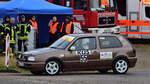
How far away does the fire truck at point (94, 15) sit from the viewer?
26625mm

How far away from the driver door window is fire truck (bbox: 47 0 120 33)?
11.0 m

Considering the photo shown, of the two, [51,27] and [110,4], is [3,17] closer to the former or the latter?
[51,27]

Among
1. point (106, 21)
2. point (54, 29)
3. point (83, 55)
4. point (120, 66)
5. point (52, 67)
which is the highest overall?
point (54, 29)

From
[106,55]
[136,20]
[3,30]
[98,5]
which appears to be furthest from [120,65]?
[136,20]

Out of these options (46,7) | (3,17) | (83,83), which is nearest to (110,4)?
(46,7)

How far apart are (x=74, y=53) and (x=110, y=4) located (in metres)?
12.6

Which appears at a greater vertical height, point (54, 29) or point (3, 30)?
point (3, 30)

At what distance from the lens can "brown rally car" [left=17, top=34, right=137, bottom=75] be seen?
14781 mm

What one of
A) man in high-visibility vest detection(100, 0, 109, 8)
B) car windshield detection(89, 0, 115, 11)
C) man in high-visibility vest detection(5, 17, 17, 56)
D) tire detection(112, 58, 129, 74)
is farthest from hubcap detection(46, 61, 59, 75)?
man in high-visibility vest detection(100, 0, 109, 8)

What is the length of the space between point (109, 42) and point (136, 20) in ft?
41.2

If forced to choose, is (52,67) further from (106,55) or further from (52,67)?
(106,55)

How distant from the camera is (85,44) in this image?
51.0ft

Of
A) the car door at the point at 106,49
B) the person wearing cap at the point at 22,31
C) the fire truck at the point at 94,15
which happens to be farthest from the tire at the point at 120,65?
the fire truck at the point at 94,15

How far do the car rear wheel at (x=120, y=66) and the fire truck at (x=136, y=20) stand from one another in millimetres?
11989
